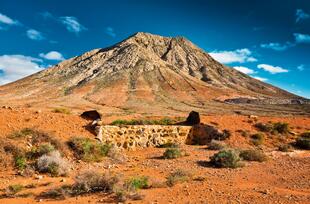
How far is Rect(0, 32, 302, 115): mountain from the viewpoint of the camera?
78.1 meters

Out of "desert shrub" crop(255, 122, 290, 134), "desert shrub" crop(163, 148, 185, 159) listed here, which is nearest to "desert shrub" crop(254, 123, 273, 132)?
"desert shrub" crop(255, 122, 290, 134)

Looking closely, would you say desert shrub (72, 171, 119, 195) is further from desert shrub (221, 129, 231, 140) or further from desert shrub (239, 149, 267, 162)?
desert shrub (221, 129, 231, 140)

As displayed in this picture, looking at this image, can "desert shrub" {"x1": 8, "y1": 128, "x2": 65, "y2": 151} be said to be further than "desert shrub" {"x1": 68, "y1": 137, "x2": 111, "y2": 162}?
No

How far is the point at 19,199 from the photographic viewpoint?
8250mm

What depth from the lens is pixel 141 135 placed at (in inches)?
673

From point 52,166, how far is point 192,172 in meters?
4.41

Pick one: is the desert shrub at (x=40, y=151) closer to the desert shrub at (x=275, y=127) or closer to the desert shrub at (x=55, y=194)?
the desert shrub at (x=55, y=194)

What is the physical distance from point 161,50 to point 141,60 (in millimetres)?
20324

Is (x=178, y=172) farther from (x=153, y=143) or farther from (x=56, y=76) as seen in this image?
(x=56, y=76)

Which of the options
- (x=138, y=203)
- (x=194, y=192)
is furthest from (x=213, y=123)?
(x=138, y=203)

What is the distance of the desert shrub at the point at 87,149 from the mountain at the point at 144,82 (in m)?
54.4

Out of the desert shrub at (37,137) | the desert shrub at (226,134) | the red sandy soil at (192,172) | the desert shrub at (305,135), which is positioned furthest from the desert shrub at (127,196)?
the desert shrub at (305,135)

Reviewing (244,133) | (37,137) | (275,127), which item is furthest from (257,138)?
(37,137)

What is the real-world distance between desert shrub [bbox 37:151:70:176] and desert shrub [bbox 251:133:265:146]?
11323 mm
